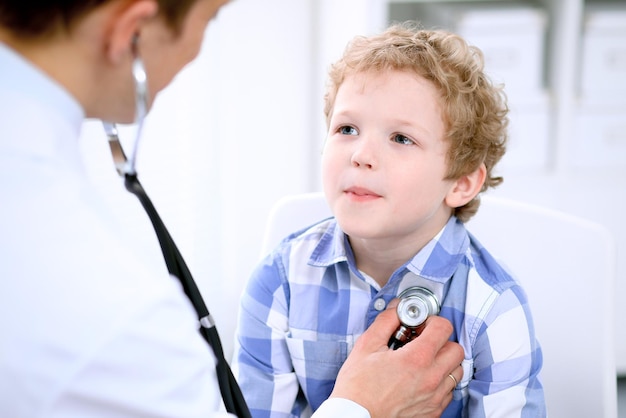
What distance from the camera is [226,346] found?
2.42 m

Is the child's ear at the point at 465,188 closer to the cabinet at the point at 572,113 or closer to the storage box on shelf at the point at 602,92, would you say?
the cabinet at the point at 572,113

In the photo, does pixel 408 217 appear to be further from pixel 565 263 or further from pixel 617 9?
pixel 617 9

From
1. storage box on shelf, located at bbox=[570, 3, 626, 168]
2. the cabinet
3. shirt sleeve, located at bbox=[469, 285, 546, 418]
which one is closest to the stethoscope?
shirt sleeve, located at bbox=[469, 285, 546, 418]

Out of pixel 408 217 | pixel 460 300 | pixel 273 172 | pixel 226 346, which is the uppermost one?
pixel 408 217

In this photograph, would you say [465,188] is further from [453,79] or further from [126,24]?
[126,24]

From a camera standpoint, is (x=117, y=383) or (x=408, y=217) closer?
(x=117, y=383)

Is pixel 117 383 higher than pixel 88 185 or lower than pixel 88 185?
lower

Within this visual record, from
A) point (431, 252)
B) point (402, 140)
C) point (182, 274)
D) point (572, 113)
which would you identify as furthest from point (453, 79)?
point (572, 113)

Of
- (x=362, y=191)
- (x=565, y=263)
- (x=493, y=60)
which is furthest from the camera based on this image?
(x=493, y=60)

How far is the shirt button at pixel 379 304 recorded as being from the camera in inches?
45.7

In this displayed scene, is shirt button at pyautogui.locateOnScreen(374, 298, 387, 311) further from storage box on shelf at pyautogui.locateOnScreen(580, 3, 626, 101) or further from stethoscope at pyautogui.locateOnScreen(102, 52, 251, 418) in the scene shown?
storage box on shelf at pyautogui.locateOnScreen(580, 3, 626, 101)

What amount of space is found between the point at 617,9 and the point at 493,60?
0.37 meters

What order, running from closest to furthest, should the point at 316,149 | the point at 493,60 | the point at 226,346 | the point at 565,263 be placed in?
the point at 565,263 < the point at 493,60 < the point at 226,346 < the point at 316,149

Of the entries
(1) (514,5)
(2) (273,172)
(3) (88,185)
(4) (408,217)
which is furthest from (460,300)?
(2) (273,172)
